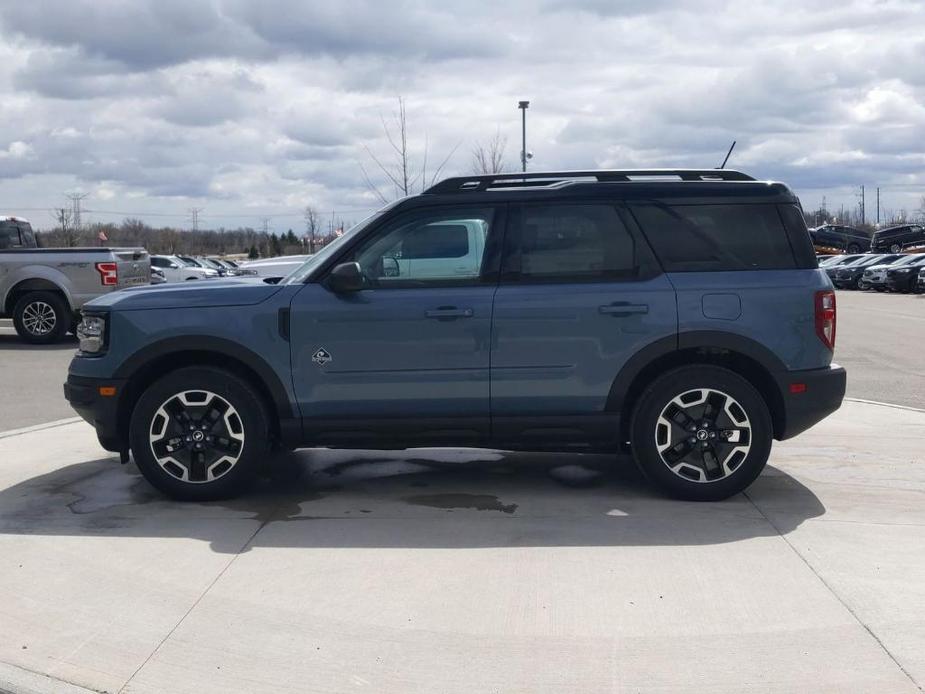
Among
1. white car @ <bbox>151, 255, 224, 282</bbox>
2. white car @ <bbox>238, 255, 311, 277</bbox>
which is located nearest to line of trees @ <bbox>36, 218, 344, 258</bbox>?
white car @ <bbox>151, 255, 224, 282</bbox>

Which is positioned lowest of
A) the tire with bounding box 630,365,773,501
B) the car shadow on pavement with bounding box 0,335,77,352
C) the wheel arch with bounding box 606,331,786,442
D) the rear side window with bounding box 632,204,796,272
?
the car shadow on pavement with bounding box 0,335,77,352

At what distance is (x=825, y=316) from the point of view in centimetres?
621

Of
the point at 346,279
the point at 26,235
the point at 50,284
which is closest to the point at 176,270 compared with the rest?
the point at 26,235

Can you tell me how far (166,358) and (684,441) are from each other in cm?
317

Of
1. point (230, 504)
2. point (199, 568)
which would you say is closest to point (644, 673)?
point (199, 568)

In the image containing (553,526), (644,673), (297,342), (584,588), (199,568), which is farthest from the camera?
(297,342)

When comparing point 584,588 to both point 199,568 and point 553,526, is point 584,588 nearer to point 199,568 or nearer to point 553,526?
point 553,526

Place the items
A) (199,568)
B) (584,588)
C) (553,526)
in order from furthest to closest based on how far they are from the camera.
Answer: (553,526), (199,568), (584,588)

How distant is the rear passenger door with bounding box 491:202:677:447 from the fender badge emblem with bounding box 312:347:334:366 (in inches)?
38.4

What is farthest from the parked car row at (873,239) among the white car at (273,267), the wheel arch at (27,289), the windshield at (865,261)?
the wheel arch at (27,289)

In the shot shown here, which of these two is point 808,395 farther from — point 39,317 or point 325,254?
point 39,317

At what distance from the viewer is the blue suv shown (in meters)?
6.17

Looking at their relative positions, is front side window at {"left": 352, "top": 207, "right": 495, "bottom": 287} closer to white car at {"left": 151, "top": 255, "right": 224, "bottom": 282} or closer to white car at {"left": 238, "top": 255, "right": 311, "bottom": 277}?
white car at {"left": 238, "top": 255, "right": 311, "bottom": 277}

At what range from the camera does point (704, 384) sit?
20.2 ft
